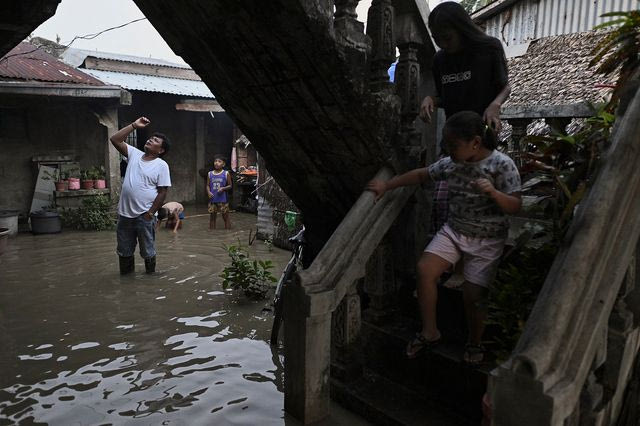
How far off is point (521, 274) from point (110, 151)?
11.2 meters

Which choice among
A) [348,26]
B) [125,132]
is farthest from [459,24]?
[125,132]

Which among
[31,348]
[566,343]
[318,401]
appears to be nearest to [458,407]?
[318,401]

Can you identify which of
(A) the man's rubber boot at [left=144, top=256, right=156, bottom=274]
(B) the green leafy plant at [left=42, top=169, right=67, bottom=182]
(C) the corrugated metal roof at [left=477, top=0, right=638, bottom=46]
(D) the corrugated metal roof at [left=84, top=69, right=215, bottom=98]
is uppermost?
(C) the corrugated metal roof at [left=477, top=0, right=638, bottom=46]

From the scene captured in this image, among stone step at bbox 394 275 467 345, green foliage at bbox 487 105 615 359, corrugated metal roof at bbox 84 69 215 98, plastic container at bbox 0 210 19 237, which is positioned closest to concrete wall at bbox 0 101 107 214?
corrugated metal roof at bbox 84 69 215 98

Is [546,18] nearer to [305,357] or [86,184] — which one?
[305,357]

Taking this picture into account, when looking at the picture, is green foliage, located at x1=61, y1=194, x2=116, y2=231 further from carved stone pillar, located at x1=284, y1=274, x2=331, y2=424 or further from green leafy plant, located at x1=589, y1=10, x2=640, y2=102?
green leafy plant, located at x1=589, y1=10, x2=640, y2=102

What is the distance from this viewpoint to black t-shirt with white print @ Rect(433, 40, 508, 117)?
3330 mm

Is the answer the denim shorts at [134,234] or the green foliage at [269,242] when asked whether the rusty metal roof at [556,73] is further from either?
the denim shorts at [134,234]

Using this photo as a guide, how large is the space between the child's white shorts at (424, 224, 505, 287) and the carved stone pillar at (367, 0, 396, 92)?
1168mm

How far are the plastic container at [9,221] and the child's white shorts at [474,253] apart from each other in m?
9.68

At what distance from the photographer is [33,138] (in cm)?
1136

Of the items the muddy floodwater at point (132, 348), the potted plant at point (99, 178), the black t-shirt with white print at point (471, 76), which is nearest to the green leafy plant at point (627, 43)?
the black t-shirt with white print at point (471, 76)

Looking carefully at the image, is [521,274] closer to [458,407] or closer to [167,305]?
[458,407]

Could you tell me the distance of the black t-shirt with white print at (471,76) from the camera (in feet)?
10.9
